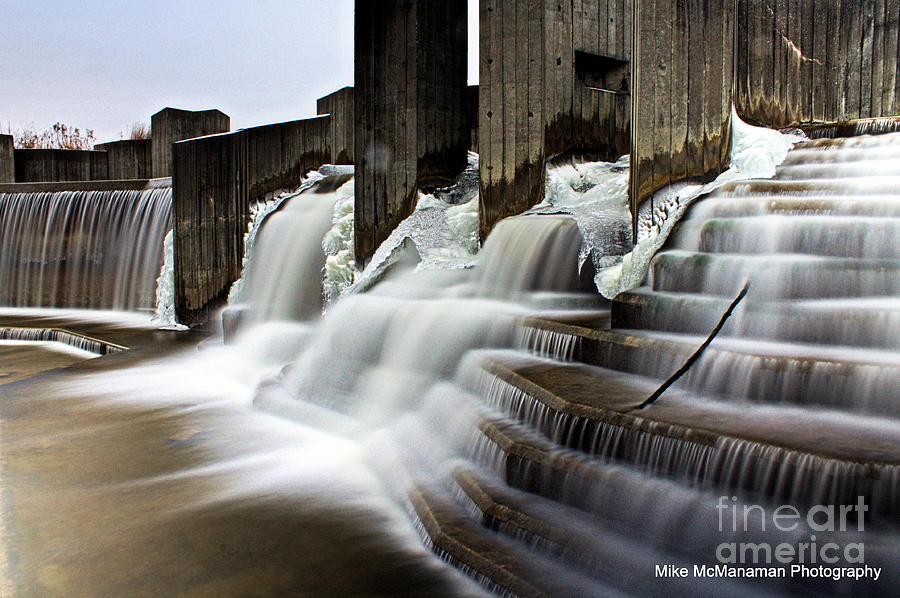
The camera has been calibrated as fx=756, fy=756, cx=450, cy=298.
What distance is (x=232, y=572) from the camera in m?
2.45

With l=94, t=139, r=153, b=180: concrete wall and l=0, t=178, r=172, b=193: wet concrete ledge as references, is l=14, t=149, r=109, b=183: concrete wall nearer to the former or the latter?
l=94, t=139, r=153, b=180: concrete wall

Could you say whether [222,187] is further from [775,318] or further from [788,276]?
[775,318]

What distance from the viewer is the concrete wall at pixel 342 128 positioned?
26.8ft

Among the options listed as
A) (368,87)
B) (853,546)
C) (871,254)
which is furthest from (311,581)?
(368,87)

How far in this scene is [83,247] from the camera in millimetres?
11414

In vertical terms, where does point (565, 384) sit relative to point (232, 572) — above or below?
above

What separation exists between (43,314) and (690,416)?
1082cm

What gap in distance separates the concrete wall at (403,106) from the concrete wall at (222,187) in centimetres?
165

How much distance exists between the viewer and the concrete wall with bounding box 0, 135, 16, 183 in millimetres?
14477

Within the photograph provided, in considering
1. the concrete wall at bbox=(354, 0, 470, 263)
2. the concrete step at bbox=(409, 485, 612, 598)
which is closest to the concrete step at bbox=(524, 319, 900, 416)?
the concrete step at bbox=(409, 485, 612, 598)

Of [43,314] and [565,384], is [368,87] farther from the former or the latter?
[43,314]

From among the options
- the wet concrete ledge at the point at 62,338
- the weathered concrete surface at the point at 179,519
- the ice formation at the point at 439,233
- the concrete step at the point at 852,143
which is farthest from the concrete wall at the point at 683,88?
the wet concrete ledge at the point at 62,338

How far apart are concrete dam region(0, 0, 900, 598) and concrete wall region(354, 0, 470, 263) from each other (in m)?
0.03

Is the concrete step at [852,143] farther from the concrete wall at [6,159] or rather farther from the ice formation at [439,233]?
the concrete wall at [6,159]
